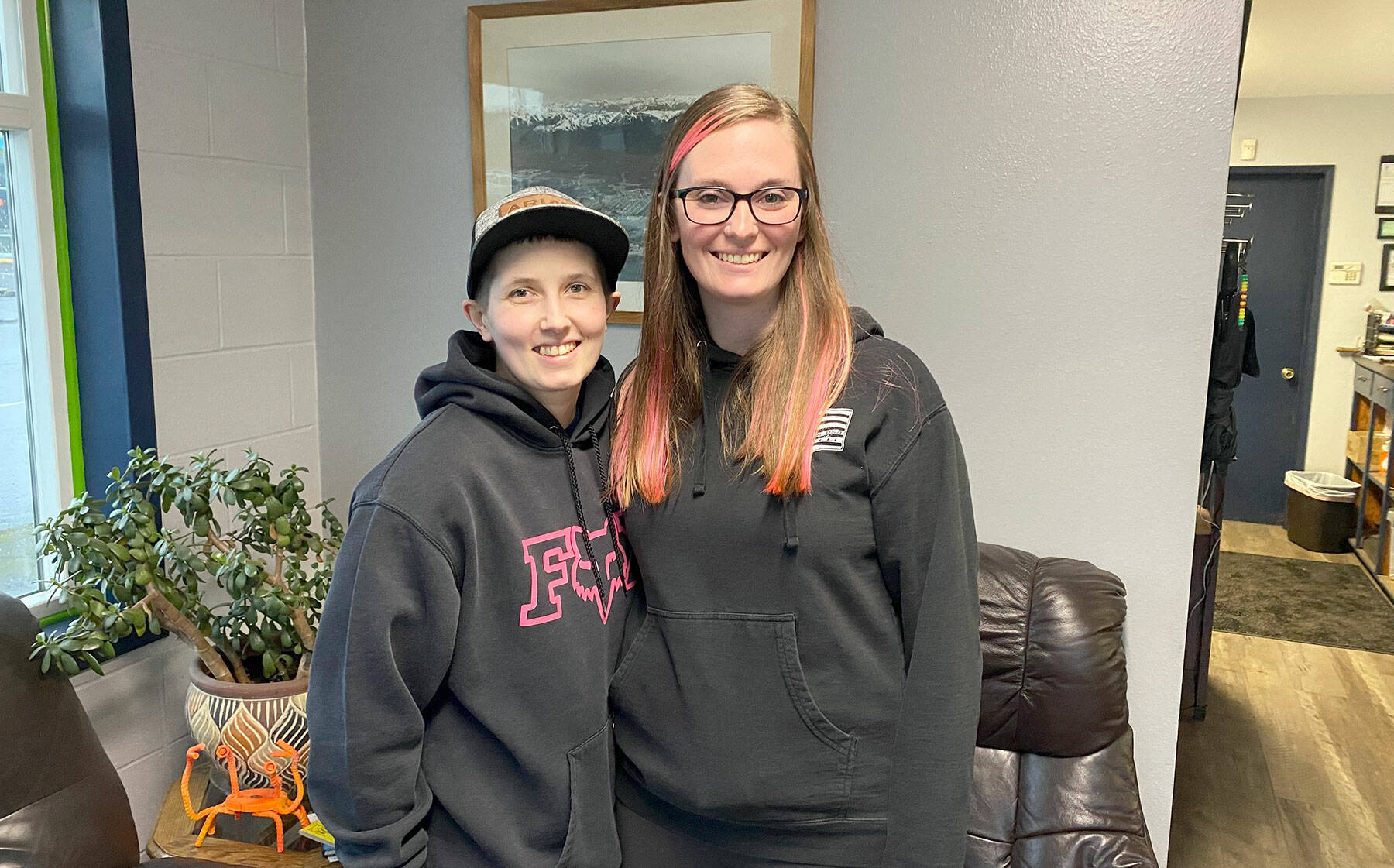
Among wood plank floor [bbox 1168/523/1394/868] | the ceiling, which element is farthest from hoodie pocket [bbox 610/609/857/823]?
the ceiling

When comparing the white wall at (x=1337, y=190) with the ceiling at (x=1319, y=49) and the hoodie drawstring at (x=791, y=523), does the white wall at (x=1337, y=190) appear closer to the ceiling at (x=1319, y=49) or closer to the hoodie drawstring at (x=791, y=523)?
the ceiling at (x=1319, y=49)

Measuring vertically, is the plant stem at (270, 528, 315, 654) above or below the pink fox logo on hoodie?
below

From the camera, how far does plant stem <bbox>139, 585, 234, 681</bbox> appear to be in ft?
5.82

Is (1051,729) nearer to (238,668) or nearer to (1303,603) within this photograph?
(238,668)

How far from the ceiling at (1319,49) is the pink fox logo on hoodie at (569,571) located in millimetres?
4124

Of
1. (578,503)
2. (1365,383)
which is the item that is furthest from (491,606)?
(1365,383)

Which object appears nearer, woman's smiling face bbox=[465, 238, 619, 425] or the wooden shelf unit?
woman's smiling face bbox=[465, 238, 619, 425]

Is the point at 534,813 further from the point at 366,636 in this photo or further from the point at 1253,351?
the point at 1253,351

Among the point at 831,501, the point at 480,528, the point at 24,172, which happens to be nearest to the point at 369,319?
the point at 24,172

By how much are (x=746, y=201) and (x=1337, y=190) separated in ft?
20.2

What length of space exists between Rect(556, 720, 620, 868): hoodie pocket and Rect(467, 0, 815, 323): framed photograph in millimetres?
1106

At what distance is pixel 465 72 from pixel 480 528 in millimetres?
1473

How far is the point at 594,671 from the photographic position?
1255 millimetres

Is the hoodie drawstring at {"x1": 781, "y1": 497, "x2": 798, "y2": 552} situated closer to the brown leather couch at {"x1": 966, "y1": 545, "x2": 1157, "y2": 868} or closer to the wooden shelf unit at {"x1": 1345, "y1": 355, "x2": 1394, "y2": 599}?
the brown leather couch at {"x1": 966, "y1": 545, "x2": 1157, "y2": 868}
